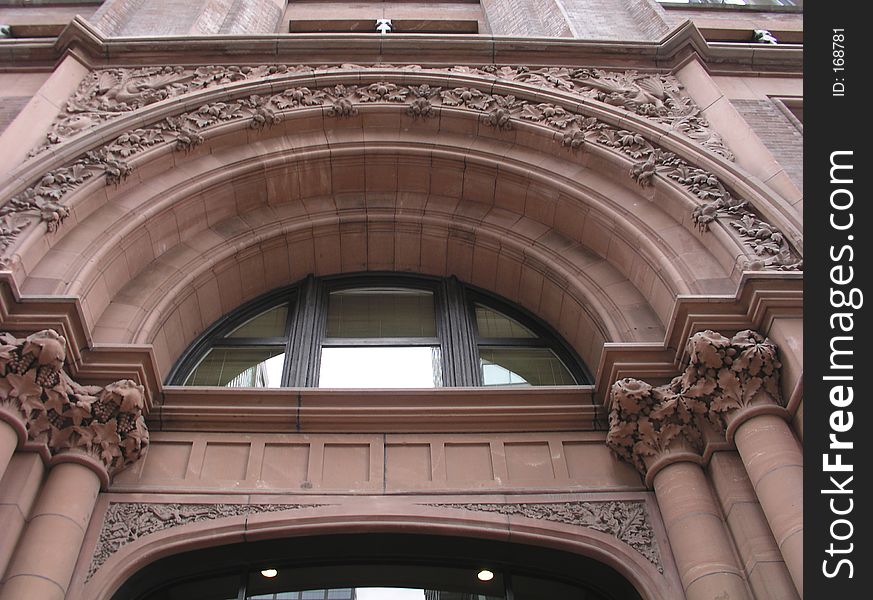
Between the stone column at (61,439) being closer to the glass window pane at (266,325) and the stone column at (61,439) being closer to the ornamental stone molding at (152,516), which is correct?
the ornamental stone molding at (152,516)

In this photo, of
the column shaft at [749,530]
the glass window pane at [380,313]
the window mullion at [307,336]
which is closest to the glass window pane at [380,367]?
Answer: the window mullion at [307,336]

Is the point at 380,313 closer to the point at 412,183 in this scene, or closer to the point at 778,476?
the point at 412,183

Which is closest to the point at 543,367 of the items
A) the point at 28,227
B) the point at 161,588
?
the point at 161,588

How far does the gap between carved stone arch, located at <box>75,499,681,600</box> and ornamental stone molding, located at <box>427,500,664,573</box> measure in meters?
0.01

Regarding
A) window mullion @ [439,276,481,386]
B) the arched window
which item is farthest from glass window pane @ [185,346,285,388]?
window mullion @ [439,276,481,386]

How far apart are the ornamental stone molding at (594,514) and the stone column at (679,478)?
25 cm

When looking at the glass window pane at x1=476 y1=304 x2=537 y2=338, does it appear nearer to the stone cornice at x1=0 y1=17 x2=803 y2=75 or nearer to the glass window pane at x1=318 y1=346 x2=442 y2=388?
the glass window pane at x1=318 y1=346 x2=442 y2=388

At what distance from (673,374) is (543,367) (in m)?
2.57

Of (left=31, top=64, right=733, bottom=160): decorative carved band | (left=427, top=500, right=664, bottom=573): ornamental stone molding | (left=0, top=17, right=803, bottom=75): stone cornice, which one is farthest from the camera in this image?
(left=0, top=17, right=803, bottom=75): stone cornice

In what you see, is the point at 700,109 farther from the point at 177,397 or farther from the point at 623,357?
the point at 177,397

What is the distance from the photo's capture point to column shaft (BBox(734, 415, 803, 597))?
6.38 m

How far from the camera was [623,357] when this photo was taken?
871cm

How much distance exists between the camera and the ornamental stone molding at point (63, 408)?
24.5ft
